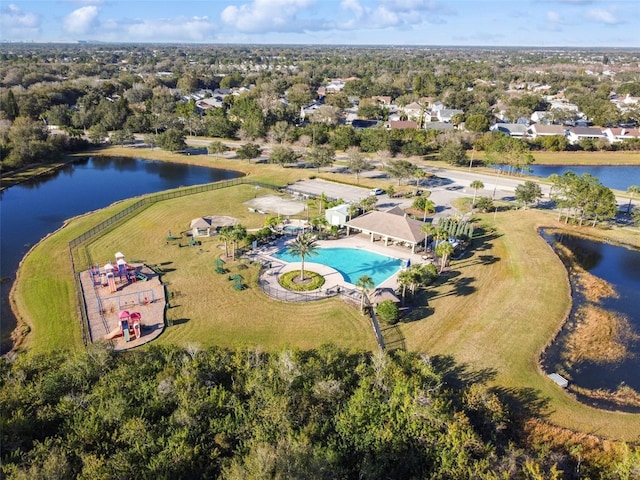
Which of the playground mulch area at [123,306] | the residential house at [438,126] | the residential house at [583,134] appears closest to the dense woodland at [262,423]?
the playground mulch area at [123,306]

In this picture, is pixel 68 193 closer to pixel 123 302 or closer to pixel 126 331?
pixel 123 302

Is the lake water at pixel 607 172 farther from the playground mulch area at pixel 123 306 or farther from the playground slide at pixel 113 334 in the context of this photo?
the playground slide at pixel 113 334

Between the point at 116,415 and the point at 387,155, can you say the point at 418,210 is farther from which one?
the point at 116,415

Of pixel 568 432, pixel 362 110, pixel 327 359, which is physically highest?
pixel 362 110

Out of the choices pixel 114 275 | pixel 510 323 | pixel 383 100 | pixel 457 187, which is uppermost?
pixel 383 100

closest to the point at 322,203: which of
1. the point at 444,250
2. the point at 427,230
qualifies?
the point at 427,230

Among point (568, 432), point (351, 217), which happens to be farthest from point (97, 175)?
point (568, 432)
